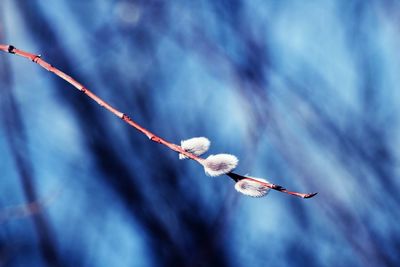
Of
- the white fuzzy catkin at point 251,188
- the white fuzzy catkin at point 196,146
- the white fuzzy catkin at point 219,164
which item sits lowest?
the white fuzzy catkin at point 251,188

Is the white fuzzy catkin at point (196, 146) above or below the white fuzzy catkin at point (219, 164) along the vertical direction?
above

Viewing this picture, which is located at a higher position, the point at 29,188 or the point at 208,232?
the point at 29,188

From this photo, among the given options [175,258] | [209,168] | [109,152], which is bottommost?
[209,168]

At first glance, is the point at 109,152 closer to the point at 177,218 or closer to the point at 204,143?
the point at 177,218

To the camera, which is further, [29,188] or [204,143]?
[29,188]

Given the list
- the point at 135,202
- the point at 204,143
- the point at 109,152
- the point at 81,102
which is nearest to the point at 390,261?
the point at 135,202
